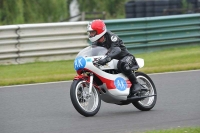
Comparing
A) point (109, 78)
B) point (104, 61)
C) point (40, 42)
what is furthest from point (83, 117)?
point (40, 42)

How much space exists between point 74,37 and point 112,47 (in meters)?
8.96

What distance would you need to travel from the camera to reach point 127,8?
29.7 metres

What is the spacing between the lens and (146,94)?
31.8 ft

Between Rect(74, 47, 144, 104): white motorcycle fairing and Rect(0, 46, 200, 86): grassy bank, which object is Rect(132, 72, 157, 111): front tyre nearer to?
Rect(74, 47, 144, 104): white motorcycle fairing

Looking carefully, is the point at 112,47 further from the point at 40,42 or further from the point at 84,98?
the point at 40,42

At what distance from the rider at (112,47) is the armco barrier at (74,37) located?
8081mm

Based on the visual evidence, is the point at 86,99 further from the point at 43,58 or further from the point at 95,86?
the point at 43,58

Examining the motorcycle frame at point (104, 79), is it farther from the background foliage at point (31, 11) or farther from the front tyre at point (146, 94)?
the background foliage at point (31, 11)

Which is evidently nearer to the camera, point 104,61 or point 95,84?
point 104,61

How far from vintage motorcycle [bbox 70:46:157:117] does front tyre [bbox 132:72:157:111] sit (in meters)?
0.02

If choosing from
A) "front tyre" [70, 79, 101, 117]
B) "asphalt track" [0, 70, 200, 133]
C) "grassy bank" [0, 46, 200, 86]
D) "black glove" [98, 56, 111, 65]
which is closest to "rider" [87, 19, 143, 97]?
"black glove" [98, 56, 111, 65]

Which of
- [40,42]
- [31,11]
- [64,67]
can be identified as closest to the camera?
[64,67]

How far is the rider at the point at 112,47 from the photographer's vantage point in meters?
8.95

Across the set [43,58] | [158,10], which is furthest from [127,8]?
[43,58]
